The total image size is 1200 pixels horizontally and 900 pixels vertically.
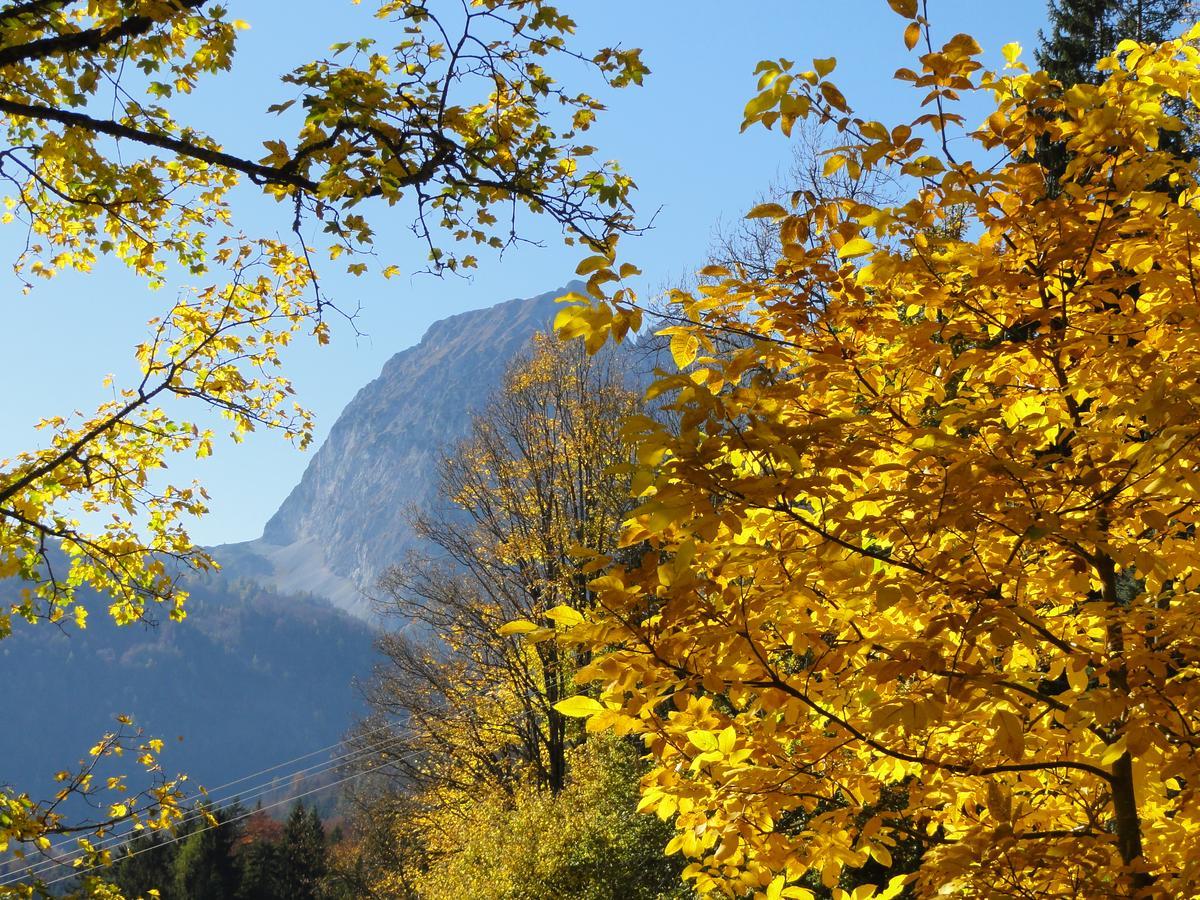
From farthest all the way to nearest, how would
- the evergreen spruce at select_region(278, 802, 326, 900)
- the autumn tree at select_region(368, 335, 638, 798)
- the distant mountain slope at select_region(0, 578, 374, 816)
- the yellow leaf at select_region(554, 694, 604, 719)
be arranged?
the distant mountain slope at select_region(0, 578, 374, 816), the evergreen spruce at select_region(278, 802, 326, 900), the autumn tree at select_region(368, 335, 638, 798), the yellow leaf at select_region(554, 694, 604, 719)

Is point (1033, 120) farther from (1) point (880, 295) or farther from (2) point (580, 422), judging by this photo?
(2) point (580, 422)

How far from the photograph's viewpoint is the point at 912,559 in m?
2.32

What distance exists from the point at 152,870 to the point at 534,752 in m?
19.1

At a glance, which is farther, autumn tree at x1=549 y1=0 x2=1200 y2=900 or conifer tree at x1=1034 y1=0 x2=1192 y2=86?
conifer tree at x1=1034 y1=0 x2=1192 y2=86

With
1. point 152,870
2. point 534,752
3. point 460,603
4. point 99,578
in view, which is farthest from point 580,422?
point 152,870

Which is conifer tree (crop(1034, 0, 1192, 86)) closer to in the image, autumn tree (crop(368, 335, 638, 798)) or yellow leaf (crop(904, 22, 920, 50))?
autumn tree (crop(368, 335, 638, 798))

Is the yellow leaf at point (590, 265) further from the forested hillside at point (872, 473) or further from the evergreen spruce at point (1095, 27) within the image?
the evergreen spruce at point (1095, 27)

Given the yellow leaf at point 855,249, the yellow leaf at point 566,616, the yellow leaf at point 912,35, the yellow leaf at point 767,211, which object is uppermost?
the yellow leaf at point 912,35

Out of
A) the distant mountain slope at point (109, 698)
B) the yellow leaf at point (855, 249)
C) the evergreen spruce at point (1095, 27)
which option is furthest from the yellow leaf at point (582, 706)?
the distant mountain slope at point (109, 698)

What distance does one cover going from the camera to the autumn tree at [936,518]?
5.84ft

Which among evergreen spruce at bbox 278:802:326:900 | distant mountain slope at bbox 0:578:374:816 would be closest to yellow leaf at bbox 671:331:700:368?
evergreen spruce at bbox 278:802:326:900

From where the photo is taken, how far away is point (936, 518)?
1.92m

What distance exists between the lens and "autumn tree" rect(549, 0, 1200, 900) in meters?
1.78

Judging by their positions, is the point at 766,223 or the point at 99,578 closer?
the point at 99,578
